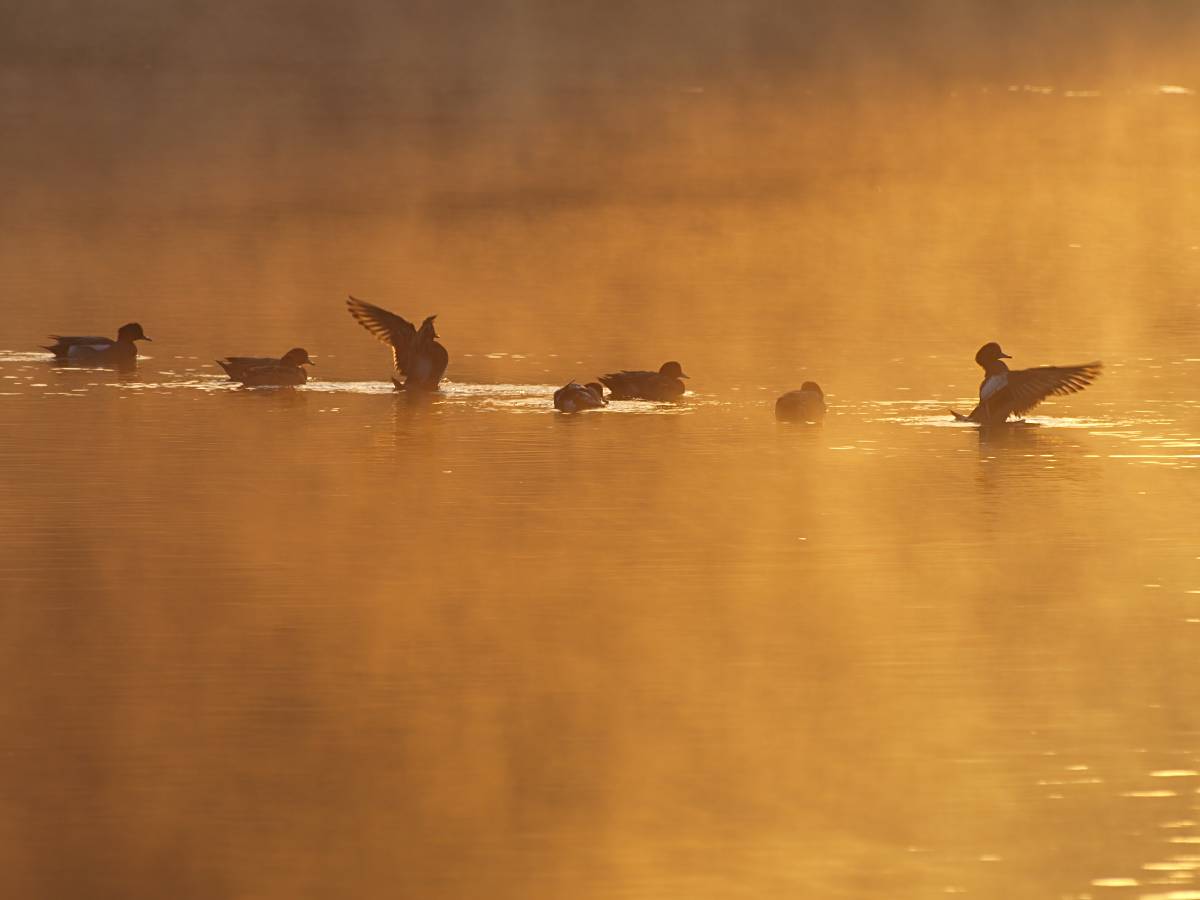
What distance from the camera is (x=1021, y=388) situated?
18.1 meters

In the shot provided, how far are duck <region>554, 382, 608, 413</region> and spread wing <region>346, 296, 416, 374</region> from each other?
6.46 ft

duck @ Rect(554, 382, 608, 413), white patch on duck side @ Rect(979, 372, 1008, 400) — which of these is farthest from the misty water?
white patch on duck side @ Rect(979, 372, 1008, 400)

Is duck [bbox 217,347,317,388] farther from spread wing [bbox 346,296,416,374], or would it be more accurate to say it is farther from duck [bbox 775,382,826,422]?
duck [bbox 775,382,826,422]

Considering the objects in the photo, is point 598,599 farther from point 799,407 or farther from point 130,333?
point 130,333

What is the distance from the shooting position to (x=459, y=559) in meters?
12.8

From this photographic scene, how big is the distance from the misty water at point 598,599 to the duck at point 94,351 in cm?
26

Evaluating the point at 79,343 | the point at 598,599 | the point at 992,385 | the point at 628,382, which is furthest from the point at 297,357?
the point at 598,599

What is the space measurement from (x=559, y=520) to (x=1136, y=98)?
61.3m

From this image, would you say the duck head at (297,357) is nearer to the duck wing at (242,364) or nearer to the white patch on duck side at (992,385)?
→ the duck wing at (242,364)

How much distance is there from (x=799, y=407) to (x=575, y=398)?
157 cm

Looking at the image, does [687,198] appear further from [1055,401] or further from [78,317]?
[1055,401]

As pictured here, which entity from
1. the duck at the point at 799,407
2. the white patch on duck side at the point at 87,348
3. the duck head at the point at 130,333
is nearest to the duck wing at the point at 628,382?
the duck at the point at 799,407

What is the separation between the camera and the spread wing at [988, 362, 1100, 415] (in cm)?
1805

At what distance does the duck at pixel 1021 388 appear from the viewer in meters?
18.0
